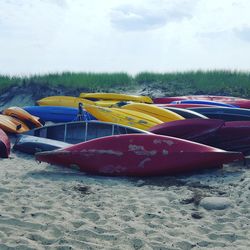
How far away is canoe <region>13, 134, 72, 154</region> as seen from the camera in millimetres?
7223

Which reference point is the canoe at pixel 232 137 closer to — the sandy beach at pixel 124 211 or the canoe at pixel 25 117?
the sandy beach at pixel 124 211

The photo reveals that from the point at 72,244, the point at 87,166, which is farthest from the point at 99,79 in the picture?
the point at 72,244

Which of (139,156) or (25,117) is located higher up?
(25,117)

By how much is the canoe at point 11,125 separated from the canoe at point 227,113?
3958 millimetres

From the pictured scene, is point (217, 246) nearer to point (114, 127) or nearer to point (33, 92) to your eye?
point (114, 127)

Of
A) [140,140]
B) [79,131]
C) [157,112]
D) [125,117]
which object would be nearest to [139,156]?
[140,140]

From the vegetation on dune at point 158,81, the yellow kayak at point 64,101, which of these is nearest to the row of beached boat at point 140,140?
the yellow kayak at point 64,101

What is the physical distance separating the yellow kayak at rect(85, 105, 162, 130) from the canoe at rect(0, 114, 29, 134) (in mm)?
1463

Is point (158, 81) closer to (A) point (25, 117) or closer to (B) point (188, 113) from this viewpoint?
(B) point (188, 113)

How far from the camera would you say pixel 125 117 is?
873cm

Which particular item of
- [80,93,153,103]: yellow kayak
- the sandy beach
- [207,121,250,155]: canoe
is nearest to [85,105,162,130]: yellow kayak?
[207,121,250,155]: canoe

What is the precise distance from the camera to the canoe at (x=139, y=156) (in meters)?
5.90

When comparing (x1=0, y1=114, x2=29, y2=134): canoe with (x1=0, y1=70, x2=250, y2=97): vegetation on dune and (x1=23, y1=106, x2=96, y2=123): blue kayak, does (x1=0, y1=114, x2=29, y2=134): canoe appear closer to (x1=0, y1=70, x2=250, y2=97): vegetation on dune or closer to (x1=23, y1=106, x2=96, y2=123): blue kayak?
(x1=23, y1=106, x2=96, y2=123): blue kayak

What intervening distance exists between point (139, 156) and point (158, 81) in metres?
10.8
